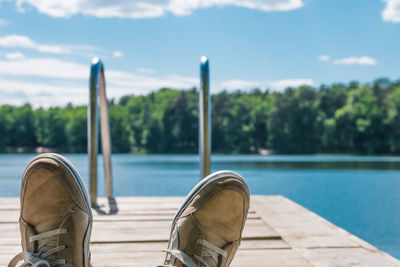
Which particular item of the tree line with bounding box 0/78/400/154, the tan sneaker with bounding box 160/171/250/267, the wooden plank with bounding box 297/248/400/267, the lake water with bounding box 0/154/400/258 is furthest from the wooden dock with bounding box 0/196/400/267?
the tree line with bounding box 0/78/400/154

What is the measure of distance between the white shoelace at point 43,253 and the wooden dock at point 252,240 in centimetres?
24

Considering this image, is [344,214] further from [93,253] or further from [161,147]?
[161,147]

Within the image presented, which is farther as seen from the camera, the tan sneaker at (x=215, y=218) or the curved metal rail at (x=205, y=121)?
the curved metal rail at (x=205, y=121)

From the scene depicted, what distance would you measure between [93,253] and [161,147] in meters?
43.3

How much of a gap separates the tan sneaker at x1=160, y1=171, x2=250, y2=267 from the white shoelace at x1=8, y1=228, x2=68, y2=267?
29 centimetres

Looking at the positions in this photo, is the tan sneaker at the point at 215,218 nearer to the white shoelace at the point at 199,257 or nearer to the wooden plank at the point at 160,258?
the white shoelace at the point at 199,257

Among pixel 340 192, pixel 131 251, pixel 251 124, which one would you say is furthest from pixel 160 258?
pixel 251 124

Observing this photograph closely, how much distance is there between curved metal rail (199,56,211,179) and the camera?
7.05ft

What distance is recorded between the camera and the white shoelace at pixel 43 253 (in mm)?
1025

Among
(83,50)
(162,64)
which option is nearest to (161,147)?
(162,64)

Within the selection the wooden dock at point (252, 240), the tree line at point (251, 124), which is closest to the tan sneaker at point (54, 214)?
the wooden dock at point (252, 240)

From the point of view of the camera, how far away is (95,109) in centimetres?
217

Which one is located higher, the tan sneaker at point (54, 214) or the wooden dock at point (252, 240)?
the tan sneaker at point (54, 214)

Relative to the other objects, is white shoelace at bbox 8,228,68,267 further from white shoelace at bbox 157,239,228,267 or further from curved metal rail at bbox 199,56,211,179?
curved metal rail at bbox 199,56,211,179
